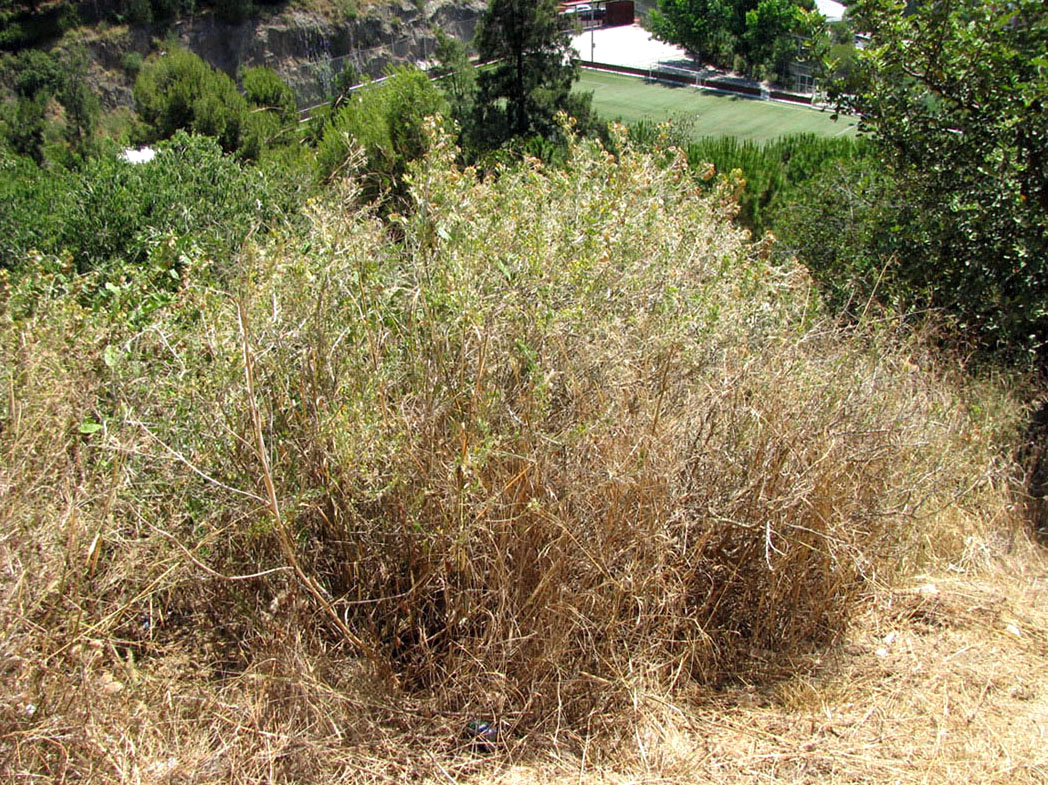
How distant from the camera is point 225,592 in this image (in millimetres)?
2652

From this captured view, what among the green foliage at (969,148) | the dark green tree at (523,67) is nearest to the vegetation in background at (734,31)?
the dark green tree at (523,67)

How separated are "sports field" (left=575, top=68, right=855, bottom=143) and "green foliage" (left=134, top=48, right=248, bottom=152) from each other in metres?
15.5

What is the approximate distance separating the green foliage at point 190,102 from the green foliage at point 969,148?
14846 millimetres

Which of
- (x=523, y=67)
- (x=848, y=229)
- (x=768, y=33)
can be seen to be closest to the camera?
(x=848, y=229)

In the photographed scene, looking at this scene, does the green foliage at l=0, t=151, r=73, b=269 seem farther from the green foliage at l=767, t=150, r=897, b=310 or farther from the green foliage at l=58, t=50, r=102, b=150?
the green foliage at l=58, t=50, r=102, b=150

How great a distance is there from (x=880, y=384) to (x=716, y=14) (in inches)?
2033

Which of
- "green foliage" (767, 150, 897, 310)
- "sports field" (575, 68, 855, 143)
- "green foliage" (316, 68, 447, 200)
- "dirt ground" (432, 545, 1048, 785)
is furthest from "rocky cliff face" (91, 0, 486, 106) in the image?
"dirt ground" (432, 545, 1048, 785)

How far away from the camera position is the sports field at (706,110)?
117 feet

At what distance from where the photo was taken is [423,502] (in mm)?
2484

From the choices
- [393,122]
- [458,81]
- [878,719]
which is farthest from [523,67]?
[878,719]

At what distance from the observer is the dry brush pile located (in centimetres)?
234

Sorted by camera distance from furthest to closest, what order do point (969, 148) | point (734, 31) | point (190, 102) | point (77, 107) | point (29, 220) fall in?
point (734, 31) < point (77, 107) < point (190, 102) < point (29, 220) < point (969, 148)

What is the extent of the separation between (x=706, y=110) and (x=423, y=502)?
4163 cm

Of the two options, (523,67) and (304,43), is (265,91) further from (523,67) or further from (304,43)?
(304,43)
